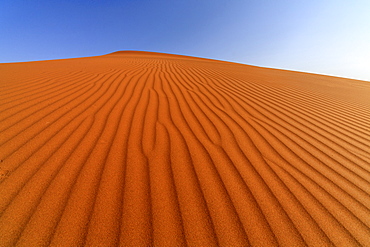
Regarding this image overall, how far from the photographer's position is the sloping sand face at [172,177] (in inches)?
37.7

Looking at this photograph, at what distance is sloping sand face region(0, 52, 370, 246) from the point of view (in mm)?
958

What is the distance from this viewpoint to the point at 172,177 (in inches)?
51.7

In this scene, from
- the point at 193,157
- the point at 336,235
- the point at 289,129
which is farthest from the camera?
the point at 289,129

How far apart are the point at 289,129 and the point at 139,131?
210cm

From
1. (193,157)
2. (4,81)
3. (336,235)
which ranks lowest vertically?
(336,235)

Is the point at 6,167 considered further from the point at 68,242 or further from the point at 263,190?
the point at 263,190

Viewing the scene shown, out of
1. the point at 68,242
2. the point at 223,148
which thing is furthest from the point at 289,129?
the point at 68,242

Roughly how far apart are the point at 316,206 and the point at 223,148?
2.82 ft

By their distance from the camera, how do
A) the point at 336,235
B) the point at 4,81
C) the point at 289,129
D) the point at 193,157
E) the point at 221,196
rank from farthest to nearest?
the point at 4,81, the point at 289,129, the point at 193,157, the point at 221,196, the point at 336,235

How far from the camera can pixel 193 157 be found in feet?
5.08

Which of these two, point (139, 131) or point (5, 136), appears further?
point (139, 131)

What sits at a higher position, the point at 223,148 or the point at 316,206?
the point at 223,148

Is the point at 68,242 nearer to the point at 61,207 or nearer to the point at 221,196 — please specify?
the point at 61,207

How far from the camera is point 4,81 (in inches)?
120
